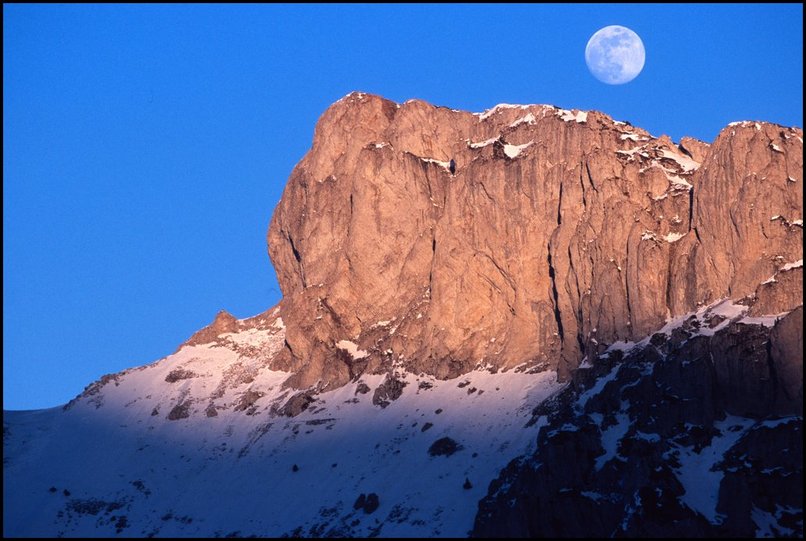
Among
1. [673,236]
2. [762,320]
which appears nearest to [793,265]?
[762,320]

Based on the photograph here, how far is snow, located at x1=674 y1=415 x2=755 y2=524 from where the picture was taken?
15275 centimetres

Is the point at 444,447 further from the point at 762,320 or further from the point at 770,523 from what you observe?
the point at 770,523

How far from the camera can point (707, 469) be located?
158m

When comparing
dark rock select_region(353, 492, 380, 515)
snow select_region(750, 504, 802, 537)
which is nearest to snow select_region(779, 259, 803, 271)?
snow select_region(750, 504, 802, 537)

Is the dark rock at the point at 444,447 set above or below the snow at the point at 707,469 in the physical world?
above

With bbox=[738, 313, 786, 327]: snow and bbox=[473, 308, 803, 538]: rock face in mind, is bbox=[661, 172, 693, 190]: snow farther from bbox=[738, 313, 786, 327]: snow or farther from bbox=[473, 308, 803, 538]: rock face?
bbox=[738, 313, 786, 327]: snow

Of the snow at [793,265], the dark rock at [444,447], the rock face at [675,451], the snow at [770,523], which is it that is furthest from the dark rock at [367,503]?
the snow at [793,265]

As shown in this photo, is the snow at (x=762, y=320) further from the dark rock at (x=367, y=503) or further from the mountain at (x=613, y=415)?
the dark rock at (x=367, y=503)

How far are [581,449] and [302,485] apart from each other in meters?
39.2

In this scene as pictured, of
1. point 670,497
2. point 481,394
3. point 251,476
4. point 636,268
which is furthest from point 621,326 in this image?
point 251,476

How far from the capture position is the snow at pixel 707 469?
153m

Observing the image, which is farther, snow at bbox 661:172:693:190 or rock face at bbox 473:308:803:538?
snow at bbox 661:172:693:190

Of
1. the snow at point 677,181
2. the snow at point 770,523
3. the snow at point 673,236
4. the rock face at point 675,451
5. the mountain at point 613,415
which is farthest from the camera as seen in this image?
the snow at point 677,181

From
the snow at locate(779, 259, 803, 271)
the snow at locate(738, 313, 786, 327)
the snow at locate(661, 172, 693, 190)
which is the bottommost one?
the snow at locate(738, 313, 786, 327)
